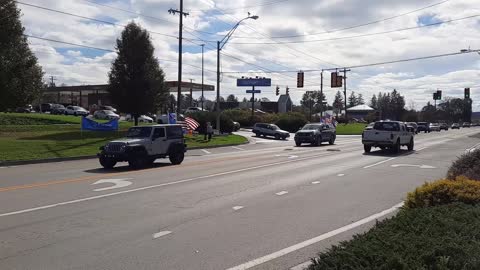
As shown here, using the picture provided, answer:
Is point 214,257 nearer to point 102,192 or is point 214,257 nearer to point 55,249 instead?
point 55,249

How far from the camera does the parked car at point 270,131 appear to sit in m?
53.7

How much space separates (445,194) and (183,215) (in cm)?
455

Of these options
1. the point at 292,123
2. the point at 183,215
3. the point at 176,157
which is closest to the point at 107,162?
the point at 176,157

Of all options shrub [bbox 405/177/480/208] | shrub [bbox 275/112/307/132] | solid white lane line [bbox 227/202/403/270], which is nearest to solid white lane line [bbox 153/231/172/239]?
solid white lane line [bbox 227/202/403/270]

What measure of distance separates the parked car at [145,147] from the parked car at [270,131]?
3235cm

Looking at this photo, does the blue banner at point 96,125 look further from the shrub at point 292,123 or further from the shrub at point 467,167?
the shrub at point 292,123

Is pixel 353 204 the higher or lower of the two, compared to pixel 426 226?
lower

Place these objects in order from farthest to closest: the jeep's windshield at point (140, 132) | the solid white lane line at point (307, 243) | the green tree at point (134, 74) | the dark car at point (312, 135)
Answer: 1. the green tree at point (134, 74)
2. the dark car at point (312, 135)
3. the jeep's windshield at point (140, 132)
4. the solid white lane line at point (307, 243)

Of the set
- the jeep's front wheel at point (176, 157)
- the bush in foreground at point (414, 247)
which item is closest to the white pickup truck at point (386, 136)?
the jeep's front wheel at point (176, 157)

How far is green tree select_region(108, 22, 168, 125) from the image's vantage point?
132 feet

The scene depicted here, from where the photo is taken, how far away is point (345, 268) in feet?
14.6

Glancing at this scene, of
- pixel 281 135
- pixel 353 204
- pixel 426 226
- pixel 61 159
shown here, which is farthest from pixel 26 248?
pixel 281 135

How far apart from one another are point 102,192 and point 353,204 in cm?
586

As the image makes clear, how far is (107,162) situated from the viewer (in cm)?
1902
